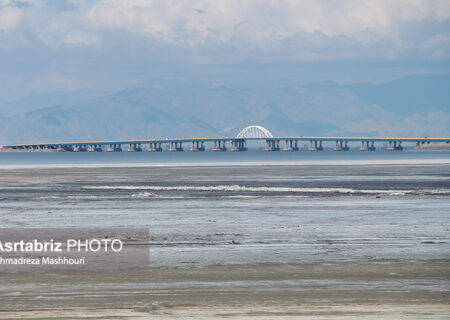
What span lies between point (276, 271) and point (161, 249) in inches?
163

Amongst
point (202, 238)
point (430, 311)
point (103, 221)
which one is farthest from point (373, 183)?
point (430, 311)

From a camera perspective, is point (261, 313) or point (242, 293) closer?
point (261, 313)

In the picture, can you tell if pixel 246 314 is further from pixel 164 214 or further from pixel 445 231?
pixel 164 214

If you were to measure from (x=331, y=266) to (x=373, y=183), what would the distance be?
33759 millimetres

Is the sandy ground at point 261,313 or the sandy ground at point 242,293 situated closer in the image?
the sandy ground at point 261,313

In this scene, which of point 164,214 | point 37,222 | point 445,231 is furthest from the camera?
point 164,214

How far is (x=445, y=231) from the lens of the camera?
23.4 meters

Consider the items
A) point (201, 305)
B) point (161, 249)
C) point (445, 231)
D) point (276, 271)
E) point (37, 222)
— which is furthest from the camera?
point (37, 222)

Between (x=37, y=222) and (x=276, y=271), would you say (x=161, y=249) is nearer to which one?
(x=276, y=271)

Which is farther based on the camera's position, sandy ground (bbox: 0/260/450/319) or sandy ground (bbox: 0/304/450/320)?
sandy ground (bbox: 0/260/450/319)

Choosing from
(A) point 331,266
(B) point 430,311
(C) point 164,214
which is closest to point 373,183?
(C) point 164,214

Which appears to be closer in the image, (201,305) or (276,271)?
(201,305)

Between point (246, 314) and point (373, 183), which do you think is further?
point (373, 183)

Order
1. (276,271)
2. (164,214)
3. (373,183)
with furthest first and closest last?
(373,183) < (164,214) < (276,271)
